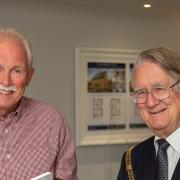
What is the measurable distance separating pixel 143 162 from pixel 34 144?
0.46m

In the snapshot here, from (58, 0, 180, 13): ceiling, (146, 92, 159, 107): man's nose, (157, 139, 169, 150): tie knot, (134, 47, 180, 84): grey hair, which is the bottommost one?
(157, 139, 169, 150): tie knot

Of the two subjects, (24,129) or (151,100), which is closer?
(151,100)

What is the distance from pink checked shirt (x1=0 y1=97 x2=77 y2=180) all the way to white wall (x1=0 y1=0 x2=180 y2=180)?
1853 mm

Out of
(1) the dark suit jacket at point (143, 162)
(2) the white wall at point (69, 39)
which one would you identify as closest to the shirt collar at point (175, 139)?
(1) the dark suit jacket at point (143, 162)

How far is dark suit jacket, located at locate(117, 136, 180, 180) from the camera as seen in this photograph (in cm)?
147

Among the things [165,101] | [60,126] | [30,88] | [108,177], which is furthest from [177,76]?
[108,177]

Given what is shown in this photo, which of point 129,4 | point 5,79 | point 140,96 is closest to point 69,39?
point 129,4

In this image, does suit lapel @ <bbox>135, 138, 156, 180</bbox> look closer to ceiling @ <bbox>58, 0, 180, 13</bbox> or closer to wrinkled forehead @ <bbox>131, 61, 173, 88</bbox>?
wrinkled forehead @ <bbox>131, 61, 173, 88</bbox>

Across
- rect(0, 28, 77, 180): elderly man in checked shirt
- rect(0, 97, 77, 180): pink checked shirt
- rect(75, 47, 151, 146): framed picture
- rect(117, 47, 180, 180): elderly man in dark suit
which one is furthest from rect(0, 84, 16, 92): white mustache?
rect(75, 47, 151, 146): framed picture

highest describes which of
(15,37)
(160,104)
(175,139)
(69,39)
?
(69,39)

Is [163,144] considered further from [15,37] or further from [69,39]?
[69,39]

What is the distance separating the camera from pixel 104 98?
12.4 ft

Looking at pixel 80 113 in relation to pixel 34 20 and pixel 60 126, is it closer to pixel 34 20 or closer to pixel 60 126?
pixel 34 20

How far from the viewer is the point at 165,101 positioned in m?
1.35
